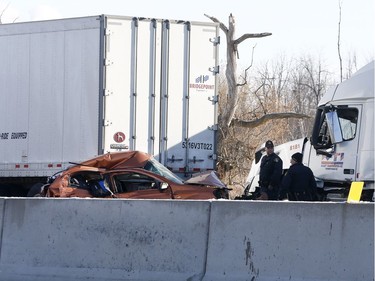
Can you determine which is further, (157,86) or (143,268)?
(157,86)

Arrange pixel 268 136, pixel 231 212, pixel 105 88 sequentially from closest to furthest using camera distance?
pixel 231 212 → pixel 105 88 → pixel 268 136

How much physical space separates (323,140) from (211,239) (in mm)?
6872

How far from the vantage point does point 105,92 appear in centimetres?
1705

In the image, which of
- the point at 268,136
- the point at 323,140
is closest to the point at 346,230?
the point at 323,140

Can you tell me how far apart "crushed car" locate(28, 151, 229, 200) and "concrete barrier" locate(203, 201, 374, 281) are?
20.0 feet

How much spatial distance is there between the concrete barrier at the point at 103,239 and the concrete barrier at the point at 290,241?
242 millimetres

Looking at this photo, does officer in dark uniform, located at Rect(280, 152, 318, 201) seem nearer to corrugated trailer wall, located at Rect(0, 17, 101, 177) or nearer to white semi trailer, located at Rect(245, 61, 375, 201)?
white semi trailer, located at Rect(245, 61, 375, 201)

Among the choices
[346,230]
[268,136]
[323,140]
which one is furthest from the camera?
[268,136]

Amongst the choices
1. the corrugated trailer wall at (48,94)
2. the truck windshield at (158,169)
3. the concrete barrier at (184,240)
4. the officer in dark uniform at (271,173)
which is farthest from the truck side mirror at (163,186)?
the concrete barrier at (184,240)

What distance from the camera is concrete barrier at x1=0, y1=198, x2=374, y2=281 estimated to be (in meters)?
8.69

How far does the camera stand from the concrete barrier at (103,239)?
9.42m

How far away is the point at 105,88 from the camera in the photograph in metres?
17.1

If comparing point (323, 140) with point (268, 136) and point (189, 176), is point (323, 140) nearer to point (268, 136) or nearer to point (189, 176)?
point (189, 176)

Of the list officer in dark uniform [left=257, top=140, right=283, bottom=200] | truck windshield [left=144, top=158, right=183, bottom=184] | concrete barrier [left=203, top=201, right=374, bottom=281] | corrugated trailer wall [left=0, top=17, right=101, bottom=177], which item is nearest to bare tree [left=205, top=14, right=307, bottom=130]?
corrugated trailer wall [left=0, top=17, right=101, bottom=177]
